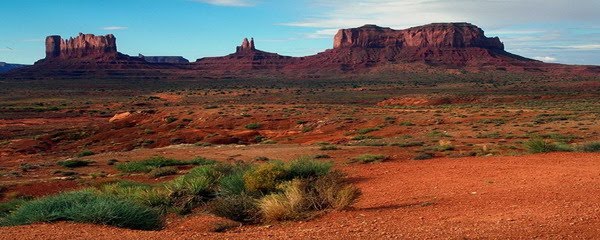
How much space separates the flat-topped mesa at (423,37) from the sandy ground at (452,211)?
5980 inches

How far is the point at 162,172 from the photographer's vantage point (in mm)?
16141

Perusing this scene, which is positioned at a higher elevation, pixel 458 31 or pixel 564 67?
pixel 458 31

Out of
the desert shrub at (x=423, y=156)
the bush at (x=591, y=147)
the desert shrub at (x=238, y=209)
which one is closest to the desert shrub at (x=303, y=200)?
the desert shrub at (x=238, y=209)

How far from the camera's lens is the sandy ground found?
6625 mm

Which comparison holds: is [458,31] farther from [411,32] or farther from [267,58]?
[267,58]

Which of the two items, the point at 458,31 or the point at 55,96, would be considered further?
the point at 458,31

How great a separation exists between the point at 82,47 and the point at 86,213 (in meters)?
182

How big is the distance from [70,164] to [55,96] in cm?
6912

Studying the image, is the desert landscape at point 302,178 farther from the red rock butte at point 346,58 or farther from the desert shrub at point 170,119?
the red rock butte at point 346,58

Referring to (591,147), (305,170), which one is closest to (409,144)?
(591,147)

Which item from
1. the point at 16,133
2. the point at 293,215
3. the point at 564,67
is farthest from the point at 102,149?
the point at 564,67

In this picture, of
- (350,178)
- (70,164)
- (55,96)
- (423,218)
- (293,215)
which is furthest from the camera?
(55,96)

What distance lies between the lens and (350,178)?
42.7 feet

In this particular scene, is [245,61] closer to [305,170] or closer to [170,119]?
[170,119]
